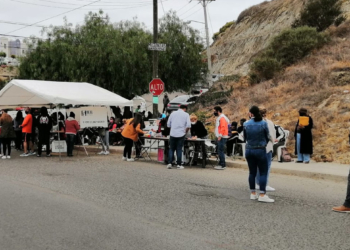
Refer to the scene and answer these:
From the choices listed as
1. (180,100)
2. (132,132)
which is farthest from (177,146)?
(180,100)

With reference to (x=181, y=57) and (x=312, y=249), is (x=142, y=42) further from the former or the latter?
(x=312, y=249)

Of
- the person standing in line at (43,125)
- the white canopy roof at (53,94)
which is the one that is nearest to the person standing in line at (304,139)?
the white canopy roof at (53,94)

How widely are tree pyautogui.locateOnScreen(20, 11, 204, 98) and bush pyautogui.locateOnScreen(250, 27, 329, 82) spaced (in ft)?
16.2

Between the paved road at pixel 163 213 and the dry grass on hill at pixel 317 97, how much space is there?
13.7 feet

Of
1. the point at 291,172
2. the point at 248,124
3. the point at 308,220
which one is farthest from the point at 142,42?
the point at 308,220

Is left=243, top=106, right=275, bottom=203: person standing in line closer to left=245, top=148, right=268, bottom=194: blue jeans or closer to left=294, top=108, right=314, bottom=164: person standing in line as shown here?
left=245, top=148, right=268, bottom=194: blue jeans

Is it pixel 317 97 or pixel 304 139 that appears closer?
pixel 304 139

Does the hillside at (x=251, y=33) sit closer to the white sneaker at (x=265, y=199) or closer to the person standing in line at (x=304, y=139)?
the person standing in line at (x=304, y=139)

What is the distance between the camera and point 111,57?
26.0 m

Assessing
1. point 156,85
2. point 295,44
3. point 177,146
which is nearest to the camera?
point 177,146

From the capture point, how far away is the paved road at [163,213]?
19.9 feet

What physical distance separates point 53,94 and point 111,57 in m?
9.38

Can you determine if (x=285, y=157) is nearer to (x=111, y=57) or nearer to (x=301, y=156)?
(x=301, y=156)

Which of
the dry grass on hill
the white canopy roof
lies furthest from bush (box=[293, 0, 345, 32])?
the white canopy roof
